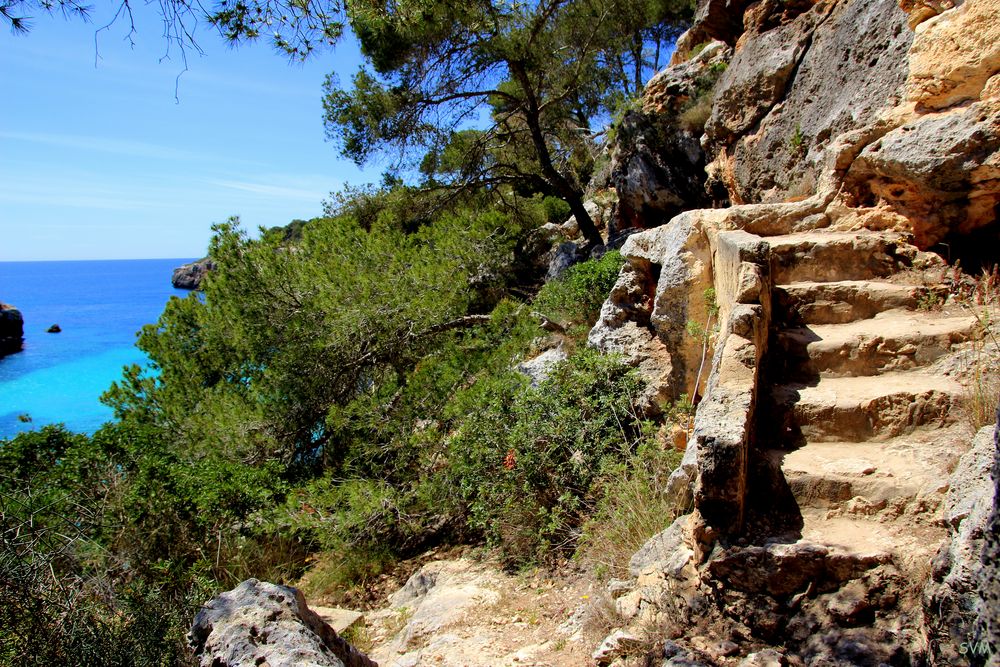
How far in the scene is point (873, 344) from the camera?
12.1ft

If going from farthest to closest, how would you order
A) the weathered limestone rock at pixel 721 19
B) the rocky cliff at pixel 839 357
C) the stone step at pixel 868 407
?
the weathered limestone rock at pixel 721 19, the stone step at pixel 868 407, the rocky cliff at pixel 839 357

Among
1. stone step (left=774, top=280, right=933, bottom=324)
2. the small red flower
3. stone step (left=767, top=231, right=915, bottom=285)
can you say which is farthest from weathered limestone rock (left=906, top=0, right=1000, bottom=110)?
the small red flower

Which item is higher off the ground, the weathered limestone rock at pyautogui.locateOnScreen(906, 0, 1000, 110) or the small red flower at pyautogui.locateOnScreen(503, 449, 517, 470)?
the weathered limestone rock at pyautogui.locateOnScreen(906, 0, 1000, 110)

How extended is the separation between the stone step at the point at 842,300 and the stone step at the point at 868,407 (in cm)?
74

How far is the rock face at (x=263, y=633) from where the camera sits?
2.62 meters

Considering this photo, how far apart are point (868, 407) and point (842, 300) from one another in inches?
48.2

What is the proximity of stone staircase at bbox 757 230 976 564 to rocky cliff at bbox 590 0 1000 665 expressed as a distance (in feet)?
0.04

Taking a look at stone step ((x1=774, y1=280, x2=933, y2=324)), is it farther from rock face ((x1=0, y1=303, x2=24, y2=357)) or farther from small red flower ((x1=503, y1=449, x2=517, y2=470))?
rock face ((x1=0, y1=303, x2=24, y2=357))

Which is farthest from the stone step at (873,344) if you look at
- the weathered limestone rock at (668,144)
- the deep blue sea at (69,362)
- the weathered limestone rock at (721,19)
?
the deep blue sea at (69,362)

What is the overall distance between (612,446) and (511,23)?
8.73 metres

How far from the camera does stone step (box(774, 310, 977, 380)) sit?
3553 millimetres

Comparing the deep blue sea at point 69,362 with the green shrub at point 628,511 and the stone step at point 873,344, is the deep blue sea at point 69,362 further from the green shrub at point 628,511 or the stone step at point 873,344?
the stone step at point 873,344

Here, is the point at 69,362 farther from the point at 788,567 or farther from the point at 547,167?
the point at 788,567

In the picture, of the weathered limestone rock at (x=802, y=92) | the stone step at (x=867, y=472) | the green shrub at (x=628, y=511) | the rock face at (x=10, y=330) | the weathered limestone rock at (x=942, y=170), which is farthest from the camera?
the rock face at (x=10, y=330)
